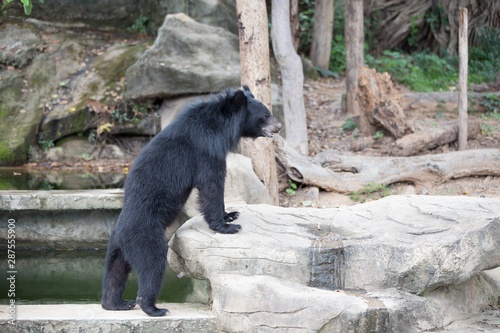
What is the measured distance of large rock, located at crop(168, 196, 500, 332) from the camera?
11.9 feet

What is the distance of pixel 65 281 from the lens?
224 inches

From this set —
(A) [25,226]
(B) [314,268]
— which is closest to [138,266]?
(B) [314,268]

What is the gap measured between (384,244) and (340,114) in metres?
7.21

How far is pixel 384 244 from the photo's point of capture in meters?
4.04

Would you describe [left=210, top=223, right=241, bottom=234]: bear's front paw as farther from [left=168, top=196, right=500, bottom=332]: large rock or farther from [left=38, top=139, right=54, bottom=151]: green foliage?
[left=38, top=139, right=54, bottom=151]: green foliage

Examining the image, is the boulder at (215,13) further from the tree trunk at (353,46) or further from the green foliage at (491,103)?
the green foliage at (491,103)

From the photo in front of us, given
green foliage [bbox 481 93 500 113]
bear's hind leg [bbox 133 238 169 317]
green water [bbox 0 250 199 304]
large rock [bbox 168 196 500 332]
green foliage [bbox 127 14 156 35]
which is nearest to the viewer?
large rock [bbox 168 196 500 332]

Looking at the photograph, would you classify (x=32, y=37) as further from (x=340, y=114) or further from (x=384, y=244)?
(x=384, y=244)

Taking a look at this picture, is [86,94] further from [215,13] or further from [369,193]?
[369,193]

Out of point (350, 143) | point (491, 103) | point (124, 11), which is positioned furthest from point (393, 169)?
point (124, 11)

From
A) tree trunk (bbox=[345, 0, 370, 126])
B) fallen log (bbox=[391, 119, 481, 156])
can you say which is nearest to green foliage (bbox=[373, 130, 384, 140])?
fallen log (bbox=[391, 119, 481, 156])

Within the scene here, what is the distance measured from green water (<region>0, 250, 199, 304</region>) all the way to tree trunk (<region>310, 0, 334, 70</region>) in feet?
30.6

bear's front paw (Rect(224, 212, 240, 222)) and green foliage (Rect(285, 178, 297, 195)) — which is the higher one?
bear's front paw (Rect(224, 212, 240, 222))

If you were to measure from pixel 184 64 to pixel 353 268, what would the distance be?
6.63 m
